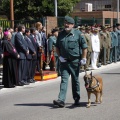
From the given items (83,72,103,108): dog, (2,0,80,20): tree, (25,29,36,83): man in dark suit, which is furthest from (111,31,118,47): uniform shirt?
(2,0,80,20): tree

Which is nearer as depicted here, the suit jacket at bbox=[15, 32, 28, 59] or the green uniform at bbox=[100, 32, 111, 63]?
the suit jacket at bbox=[15, 32, 28, 59]

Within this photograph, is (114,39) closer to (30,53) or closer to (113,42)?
(113,42)

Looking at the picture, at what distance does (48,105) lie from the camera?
984 cm

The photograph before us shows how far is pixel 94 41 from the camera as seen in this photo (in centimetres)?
1828

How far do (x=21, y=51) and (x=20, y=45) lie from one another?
0.83ft

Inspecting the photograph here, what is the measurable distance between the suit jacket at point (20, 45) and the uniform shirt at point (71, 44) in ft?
13.2

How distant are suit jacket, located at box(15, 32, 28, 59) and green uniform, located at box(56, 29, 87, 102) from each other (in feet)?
13.0

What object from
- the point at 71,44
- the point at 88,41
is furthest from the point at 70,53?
the point at 88,41

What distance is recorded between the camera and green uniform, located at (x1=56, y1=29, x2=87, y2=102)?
9.28 metres

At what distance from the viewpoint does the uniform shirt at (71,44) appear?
9289 millimetres

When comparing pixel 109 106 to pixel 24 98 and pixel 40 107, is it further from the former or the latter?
pixel 24 98

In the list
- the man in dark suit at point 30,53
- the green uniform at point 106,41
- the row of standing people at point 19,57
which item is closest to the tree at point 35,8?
the green uniform at point 106,41

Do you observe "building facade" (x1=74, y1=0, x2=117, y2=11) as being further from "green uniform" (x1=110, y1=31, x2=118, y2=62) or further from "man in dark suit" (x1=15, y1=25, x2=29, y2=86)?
"man in dark suit" (x1=15, y1=25, x2=29, y2=86)

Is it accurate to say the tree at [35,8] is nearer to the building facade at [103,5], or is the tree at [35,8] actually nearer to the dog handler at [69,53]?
the building facade at [103,5]
